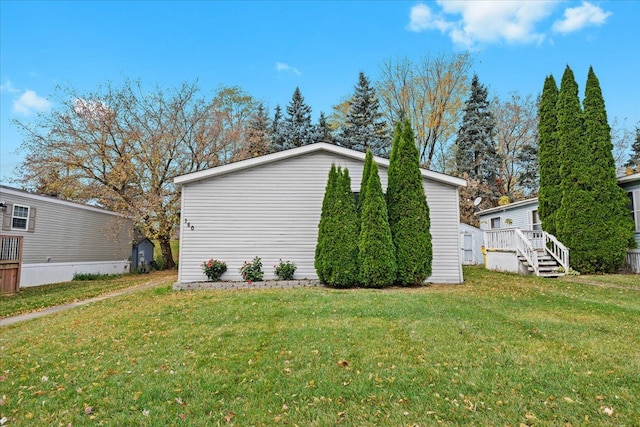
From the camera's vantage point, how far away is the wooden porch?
11.8 meters

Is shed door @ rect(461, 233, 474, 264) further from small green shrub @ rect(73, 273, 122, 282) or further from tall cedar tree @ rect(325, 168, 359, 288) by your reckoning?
small green shrub @ rect(73, 273, 122, 282)

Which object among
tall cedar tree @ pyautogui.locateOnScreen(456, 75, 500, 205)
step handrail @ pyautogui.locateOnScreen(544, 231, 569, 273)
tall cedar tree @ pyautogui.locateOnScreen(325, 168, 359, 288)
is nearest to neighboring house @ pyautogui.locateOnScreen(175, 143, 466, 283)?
tall cedar tree @ pyautogui.locateOnScreen(325, 168, 359, 288)

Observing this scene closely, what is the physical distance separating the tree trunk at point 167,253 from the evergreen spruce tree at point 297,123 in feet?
40.1

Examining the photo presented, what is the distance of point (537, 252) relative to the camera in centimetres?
1264

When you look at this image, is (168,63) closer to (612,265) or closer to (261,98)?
(261,98)

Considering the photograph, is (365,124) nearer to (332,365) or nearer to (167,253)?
(167,253)

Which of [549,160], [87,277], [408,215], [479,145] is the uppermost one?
[479,145]

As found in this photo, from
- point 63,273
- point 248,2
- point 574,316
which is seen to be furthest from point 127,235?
point 574,316

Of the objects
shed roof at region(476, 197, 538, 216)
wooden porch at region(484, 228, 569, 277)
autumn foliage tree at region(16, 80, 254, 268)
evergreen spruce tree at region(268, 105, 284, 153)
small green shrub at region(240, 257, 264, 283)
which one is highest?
evergreen spruce tree at region(268, 105, 284, 153)

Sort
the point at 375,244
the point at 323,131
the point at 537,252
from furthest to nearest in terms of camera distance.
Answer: the point at 323,131 → the point at 537,252 → the point at 375,244

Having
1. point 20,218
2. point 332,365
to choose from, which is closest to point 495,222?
point 332,365

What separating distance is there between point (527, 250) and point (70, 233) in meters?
18.4

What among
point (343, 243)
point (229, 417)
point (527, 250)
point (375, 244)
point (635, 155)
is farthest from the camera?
point (635, 155)

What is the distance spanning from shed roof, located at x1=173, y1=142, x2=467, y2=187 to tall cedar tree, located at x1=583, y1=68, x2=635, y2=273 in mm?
5353
